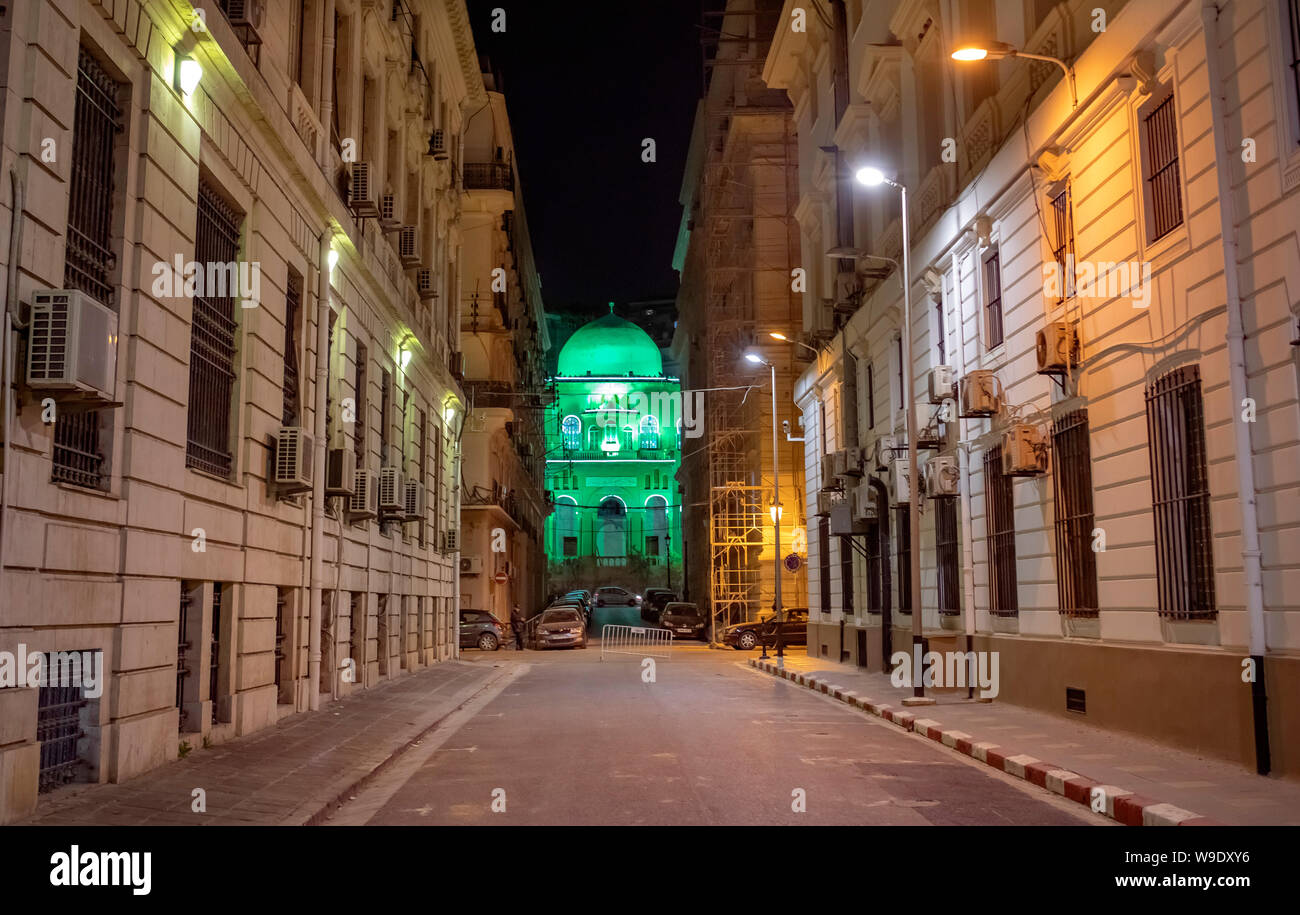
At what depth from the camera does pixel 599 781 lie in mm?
10867

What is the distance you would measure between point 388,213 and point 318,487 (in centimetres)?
779

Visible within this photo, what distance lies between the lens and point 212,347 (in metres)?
13.4

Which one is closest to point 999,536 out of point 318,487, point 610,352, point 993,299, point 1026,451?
point 1026,451

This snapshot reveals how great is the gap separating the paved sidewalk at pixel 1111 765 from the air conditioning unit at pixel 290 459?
8677 mm

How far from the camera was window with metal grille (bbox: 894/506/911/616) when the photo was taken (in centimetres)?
2338

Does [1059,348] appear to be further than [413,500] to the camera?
No

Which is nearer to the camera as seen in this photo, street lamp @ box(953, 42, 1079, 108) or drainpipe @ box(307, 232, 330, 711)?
street lamp @ box(953, 42, 1079, 108)

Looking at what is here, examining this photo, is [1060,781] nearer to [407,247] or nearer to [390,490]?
[390,490]

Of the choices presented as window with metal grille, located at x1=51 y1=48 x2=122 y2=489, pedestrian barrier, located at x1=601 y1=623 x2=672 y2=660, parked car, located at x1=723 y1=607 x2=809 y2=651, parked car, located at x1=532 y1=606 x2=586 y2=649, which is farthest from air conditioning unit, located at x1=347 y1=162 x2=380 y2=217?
parked car, located at x1=532 y1=606 x2=586 y2=649

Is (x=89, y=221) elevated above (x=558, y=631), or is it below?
above

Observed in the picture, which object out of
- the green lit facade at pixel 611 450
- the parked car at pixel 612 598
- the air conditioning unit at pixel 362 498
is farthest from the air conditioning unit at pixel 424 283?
the green lit facade at pixel 611 450

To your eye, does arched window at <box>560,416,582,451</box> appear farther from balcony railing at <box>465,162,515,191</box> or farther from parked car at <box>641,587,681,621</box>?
balcony railing at <box>465,162,515,191</box>

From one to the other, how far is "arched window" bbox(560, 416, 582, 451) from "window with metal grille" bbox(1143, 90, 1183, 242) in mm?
74034
